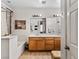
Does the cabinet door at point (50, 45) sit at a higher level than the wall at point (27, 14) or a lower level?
lower

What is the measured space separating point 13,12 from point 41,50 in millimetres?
2800

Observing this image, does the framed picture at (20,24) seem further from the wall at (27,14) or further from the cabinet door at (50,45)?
the cabinet door at (50,45)

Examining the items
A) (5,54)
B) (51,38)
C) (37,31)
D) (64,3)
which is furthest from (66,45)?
(37,31)

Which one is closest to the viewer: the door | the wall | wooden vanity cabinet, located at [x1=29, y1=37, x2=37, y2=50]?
the door

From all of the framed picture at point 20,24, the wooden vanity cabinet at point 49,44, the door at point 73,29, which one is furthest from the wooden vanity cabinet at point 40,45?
the door at point 73,29

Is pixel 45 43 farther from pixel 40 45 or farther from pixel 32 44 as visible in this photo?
pixel 32 44

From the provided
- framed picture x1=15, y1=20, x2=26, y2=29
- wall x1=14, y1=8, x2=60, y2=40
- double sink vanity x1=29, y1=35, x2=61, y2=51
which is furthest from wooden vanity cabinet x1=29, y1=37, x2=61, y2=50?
framed picture x1=15, y1=20, x2=26, y2=29

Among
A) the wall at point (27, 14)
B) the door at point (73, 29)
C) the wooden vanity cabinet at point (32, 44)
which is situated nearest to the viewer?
the door at point (73, 29)

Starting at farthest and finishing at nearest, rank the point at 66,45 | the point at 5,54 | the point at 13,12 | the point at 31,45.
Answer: the point at 13,12, the point at 31,45, the point at 5,54, the point at 66,45

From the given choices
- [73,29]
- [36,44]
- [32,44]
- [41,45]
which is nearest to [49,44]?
[41,45]

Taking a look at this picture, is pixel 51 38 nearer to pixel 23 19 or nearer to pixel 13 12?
pixel 23 19

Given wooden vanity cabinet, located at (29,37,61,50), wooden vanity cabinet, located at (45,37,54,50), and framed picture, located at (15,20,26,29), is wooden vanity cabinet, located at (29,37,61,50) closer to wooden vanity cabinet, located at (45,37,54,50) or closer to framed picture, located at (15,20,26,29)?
wooden vanity cabinet, located at (45,37,54,50)

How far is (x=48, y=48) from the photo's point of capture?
26.3ft

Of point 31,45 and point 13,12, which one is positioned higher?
point 13,12
